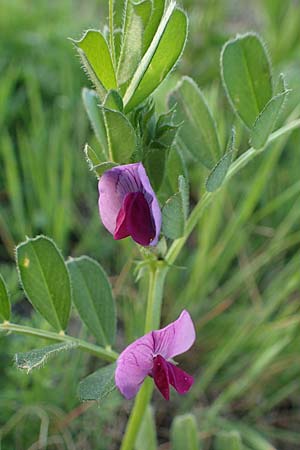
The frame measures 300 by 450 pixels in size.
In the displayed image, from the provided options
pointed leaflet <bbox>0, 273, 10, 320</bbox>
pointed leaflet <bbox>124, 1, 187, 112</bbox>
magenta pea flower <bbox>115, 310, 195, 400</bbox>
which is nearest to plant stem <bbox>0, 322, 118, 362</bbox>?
pointed leaflet <bbox>0, 273, 10, 320</bbox>

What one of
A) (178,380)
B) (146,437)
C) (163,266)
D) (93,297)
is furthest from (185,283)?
(178,380)

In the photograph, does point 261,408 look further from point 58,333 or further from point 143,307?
point 58,333

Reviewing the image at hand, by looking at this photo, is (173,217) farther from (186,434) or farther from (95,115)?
(186,434)

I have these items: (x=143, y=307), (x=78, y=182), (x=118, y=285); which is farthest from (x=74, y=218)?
(x=143, y=307)

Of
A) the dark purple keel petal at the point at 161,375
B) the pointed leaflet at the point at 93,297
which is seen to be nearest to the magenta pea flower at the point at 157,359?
the dark purple keel petal at the point at 161,375

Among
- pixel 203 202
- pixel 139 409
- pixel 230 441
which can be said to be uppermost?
pixel 203 202

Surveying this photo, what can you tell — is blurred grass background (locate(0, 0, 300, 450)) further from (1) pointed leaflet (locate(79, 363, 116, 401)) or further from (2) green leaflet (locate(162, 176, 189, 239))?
(2) green leaflet (locate(162, 176, 189, 239))
